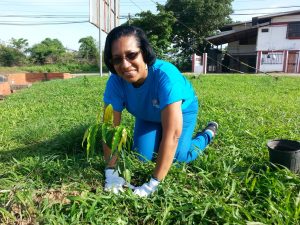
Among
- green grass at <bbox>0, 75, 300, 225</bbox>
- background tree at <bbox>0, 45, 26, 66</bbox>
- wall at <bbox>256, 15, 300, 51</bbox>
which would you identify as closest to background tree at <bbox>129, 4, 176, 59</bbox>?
wall at <bbox>256, 15, 300, 51</bbox>

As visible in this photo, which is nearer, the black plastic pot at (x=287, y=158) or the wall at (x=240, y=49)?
the black plastic pot at (x=287, y=158)

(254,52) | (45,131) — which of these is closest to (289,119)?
(45,131)

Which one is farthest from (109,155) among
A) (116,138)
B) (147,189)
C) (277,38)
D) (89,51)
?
(89,51)

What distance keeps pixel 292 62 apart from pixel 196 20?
986 centimetres

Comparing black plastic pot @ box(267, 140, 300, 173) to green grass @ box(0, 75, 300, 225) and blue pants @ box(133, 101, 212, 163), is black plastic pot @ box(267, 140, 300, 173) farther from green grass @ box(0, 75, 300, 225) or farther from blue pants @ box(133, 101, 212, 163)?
blue pants @ box(133, 101, 212, 163)

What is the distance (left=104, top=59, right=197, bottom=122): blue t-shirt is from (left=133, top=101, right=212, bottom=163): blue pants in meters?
0.07

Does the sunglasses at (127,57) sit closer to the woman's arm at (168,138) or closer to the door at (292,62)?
the woman's arm at (168,138)

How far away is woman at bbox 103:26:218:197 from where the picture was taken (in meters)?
1.94

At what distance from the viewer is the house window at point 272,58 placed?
2031cm

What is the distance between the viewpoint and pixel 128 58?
1.94 metres

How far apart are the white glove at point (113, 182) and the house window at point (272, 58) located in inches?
804

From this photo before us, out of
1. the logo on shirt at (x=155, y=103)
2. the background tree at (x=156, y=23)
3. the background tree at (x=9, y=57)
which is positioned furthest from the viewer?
the background tree at (x=9, y=57)

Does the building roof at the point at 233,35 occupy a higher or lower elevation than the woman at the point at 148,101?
higher

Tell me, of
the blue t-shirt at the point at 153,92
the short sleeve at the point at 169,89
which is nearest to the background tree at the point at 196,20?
the blue t-shirt at the point at 153,92
